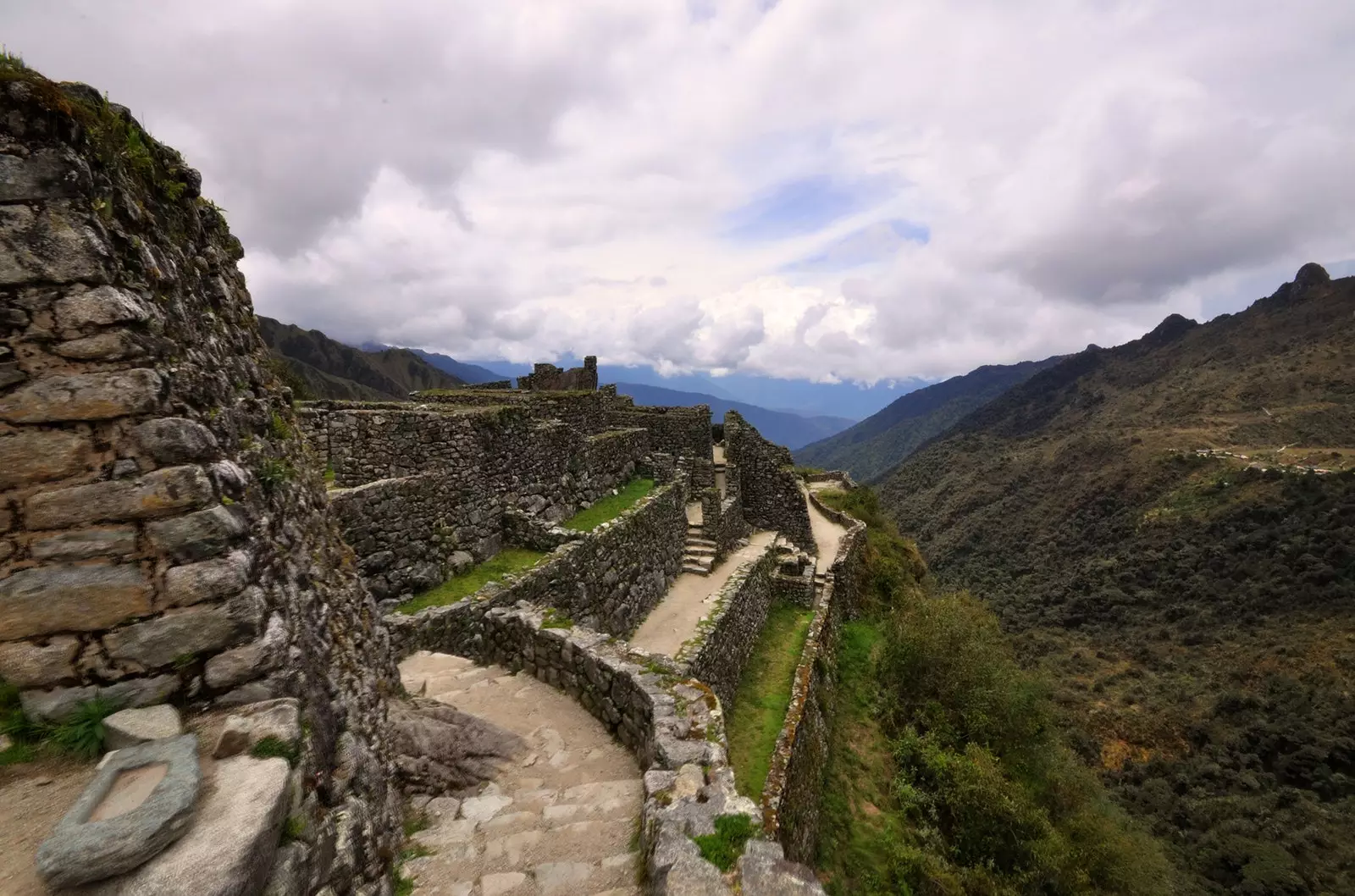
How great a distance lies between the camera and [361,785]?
12.6ft

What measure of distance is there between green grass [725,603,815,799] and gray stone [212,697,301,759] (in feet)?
20.1

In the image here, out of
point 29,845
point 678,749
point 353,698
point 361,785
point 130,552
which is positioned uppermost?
point 130,552

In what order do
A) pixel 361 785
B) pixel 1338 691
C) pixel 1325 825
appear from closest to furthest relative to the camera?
pixel 361 785, pixel 1325 825, pixel 1338 691

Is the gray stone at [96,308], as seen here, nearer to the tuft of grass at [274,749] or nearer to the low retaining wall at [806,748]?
the tuft of grass at [274,749]

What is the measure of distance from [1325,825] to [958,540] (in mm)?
48114

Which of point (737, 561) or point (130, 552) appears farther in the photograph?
point (737, 561)

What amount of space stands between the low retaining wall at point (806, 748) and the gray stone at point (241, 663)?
374cm

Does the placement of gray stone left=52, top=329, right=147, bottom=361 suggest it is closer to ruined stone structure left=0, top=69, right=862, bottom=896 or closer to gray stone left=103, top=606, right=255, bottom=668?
ruined stone structure left=0, top=69, right=862, bottom=896

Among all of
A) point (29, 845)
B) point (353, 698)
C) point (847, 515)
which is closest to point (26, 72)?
point (29, 845)

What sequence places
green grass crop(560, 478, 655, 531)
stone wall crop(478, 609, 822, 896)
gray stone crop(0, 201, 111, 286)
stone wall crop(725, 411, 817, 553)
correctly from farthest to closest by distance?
stone wall crop(725, 411, 817, 553), green grass crop(560, 478, 655, 531), stone wall crop(478, 609, 822, 896), gray stone crop(0, 201, 111, 286)

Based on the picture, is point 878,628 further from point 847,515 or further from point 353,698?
point 353,698

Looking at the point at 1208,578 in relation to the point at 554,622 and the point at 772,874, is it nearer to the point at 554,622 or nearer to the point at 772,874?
the point at 554,622

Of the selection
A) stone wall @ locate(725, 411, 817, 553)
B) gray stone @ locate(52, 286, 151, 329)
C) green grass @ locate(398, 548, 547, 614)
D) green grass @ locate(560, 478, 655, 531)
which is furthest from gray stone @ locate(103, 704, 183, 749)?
stone wall @ locate(725, 411, 817, 553)

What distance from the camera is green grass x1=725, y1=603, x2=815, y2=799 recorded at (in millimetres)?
9375
